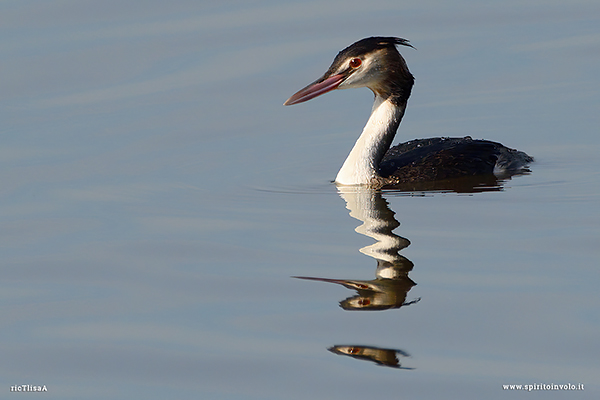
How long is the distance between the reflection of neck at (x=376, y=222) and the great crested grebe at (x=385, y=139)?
364 mm

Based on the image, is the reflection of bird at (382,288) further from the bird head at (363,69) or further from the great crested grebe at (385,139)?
the bird head at (363,69)

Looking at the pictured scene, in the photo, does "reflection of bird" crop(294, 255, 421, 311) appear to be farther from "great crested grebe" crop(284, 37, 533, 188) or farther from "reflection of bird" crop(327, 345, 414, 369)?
"great crested grebe" crop(284, 37, 533, 188)

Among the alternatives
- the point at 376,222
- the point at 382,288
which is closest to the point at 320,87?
the point at 376,222

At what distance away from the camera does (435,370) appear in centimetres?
591

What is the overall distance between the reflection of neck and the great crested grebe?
0.36 meters

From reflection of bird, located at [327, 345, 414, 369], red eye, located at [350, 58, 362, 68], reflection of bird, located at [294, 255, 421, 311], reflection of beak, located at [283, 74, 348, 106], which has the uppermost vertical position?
red eye, located at [350, 58, 362, 68]

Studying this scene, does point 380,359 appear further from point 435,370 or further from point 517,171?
point 517,171

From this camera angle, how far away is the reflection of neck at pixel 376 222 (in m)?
7.95

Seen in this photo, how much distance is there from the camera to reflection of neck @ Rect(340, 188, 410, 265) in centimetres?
795

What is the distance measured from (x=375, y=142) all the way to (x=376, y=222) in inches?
71.5

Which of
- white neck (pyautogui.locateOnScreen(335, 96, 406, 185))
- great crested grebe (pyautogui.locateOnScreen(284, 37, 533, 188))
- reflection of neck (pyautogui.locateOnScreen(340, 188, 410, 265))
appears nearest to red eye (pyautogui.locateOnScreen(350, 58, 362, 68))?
great crested grebe (pyautogui.locateOnScreen(284, 37, 533, 188))

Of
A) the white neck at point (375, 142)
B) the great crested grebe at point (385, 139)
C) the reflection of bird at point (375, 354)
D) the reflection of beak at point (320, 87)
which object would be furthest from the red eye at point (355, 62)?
the reflection of bird at point (375, 354)

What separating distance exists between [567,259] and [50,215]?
483 centimetres

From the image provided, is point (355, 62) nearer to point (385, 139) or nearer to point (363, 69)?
point (363, 69)
